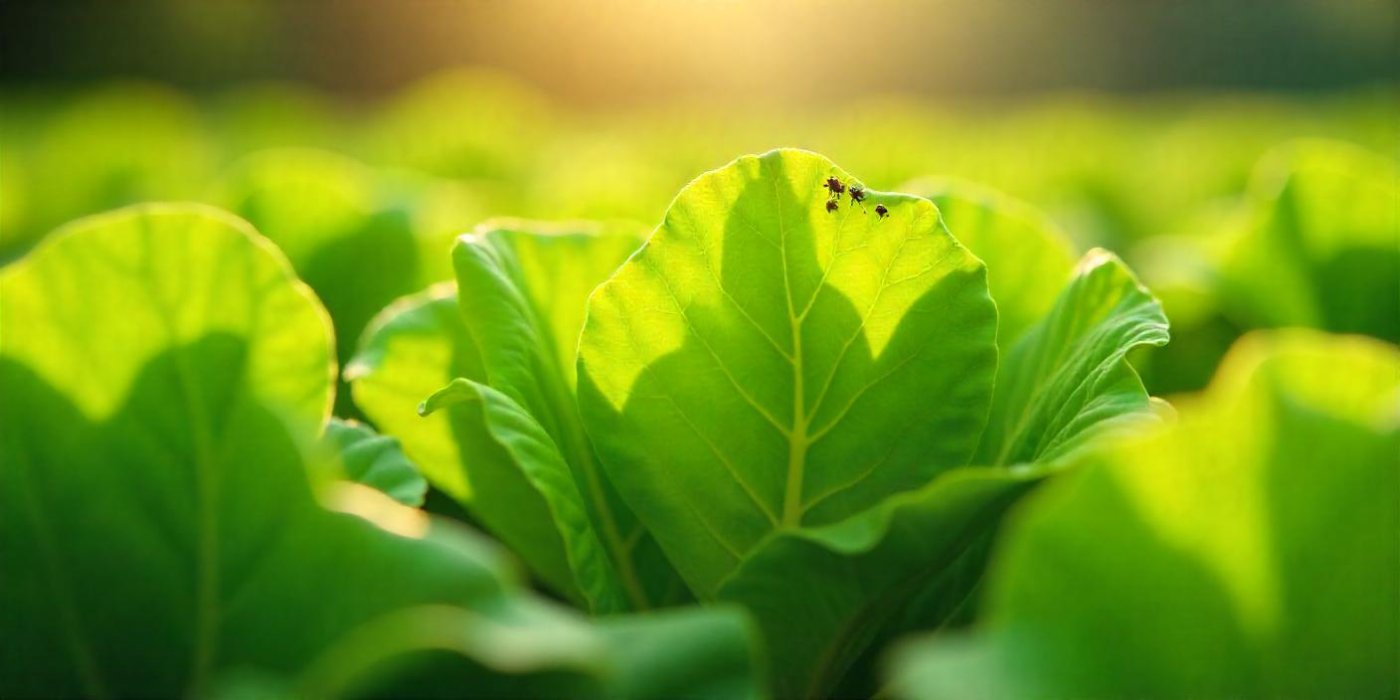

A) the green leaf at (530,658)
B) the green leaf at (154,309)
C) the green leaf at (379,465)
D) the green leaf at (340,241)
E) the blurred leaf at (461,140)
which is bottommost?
the blurred leaf at (461,140)

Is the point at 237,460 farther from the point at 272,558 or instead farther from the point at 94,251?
the point at 94,251

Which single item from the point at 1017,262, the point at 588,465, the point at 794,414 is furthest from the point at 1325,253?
the point at 588,465

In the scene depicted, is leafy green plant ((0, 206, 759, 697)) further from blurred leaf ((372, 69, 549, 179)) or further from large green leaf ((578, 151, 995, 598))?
blurred leaf ((372, 69, 549, 179))

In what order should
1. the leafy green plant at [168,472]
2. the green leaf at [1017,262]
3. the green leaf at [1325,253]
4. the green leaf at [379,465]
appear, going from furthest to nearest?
the green leaf at [1325,253] < the green leaf at [1017,262] < the green leaf at [379,465] < the leafy green plant at [168,472]

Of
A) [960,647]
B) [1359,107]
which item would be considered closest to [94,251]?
[960,647]

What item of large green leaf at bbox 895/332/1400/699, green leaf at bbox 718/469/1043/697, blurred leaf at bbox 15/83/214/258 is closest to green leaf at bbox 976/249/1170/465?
green leaf at bbox 718/469/1043/697

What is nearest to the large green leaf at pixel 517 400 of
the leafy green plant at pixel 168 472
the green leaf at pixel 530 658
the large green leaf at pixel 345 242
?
the leafy green plant at pixel 168 472

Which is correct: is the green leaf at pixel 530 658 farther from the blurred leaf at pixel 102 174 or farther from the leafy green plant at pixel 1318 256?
the blurred leaf at pixel 102 174
